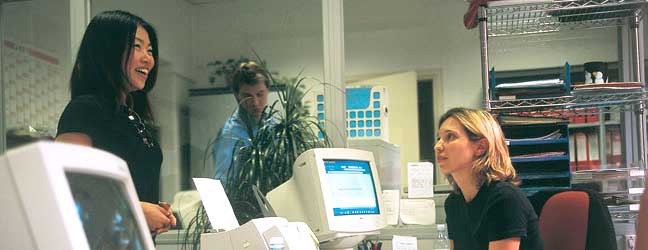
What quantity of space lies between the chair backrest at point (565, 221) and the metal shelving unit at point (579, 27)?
0.55 m

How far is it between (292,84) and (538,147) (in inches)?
44.1

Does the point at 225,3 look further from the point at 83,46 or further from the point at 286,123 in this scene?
the point at 83,46

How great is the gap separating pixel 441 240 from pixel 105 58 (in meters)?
1.73

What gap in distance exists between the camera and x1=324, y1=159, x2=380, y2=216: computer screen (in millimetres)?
2215

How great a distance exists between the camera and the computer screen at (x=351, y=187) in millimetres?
2215

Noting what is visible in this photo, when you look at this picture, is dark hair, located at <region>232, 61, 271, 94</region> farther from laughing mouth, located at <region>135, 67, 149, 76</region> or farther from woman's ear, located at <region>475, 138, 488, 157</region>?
laughing mouth, located at <region>135, 67, 149, 76</region>

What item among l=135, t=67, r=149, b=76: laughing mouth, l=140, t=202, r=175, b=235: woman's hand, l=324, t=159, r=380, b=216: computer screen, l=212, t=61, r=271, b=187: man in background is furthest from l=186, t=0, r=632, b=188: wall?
l=140, t=202, r=175, b=235: woman's hand

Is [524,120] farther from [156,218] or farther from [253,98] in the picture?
[156,218]

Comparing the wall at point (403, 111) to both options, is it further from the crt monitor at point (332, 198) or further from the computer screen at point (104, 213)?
the computer screen at point (104, 213)

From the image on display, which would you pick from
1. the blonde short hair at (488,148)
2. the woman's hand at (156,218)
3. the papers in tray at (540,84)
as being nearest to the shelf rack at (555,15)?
the papers in tray at (540,84)

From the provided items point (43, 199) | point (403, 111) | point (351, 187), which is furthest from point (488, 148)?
point (43, 199)

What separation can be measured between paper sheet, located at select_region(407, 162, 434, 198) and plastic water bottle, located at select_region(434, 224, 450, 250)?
0.22 meters

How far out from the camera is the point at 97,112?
1608 mm

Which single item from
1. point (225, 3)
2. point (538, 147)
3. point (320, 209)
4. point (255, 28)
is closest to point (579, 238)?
point (538, 147)
